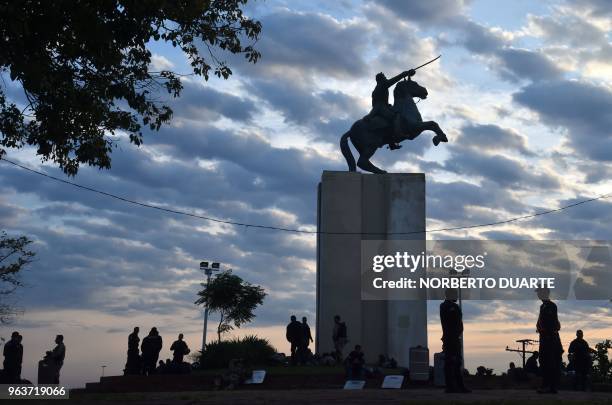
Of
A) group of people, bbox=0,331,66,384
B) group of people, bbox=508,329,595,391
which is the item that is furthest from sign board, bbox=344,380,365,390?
group of people, bbox=0,331,66,384

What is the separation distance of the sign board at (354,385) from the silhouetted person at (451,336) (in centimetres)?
499

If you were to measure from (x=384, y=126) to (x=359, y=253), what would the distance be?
4.56m

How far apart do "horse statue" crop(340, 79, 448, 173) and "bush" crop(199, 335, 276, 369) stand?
7.32 m

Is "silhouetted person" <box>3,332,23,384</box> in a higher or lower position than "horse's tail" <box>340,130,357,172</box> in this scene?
lower

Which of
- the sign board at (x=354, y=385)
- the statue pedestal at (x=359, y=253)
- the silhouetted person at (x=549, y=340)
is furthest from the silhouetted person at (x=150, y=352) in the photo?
the silhouetted person at (x=549, y=340)

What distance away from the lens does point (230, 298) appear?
35500 millimetres

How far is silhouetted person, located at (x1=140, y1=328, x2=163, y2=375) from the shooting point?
23.7 metres

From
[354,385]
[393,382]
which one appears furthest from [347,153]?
[354,385]

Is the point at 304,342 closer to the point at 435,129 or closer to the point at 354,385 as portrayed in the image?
the point at 354,385

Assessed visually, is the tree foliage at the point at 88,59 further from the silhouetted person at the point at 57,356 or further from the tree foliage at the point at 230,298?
the tree foliage at the point at 230,298

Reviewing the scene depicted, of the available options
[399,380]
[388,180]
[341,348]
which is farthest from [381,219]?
[399,380]

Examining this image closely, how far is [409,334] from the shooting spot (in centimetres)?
2845

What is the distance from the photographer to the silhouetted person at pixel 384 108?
1169 inches

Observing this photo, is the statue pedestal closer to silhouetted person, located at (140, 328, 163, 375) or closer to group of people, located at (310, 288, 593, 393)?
silhouetted person, located at (140, 328, 163, 375)
